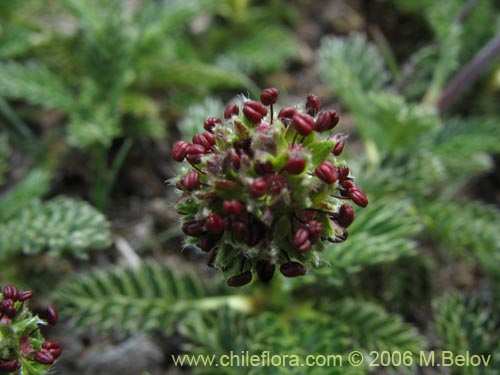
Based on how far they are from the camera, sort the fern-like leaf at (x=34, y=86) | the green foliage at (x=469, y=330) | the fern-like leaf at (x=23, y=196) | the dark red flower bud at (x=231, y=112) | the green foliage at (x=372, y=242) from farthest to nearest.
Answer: the fern-like leaf at (x=34, y=86) → the fern-like leaf at (x=23, y=196) → the green foliage at (x=469, y=330) → the green foliage at (x=372, y=242) → the dark red flower bud at (x=231, y=112)

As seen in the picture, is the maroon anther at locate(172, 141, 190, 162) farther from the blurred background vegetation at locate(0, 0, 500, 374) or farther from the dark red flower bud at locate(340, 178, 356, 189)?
the blurred background vegetation at locate(0, 0, 500, 374)

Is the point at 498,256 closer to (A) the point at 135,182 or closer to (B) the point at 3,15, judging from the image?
(A) the point at 135,182

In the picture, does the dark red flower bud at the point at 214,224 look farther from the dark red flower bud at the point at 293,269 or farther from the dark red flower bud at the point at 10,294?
the dark red flower bud at the point at 10,294

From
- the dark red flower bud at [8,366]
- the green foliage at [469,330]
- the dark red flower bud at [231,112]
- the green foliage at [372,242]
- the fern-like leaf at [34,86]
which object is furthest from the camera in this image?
the fern-like leaf at [34,86]

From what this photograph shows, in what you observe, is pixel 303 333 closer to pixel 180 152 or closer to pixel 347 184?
pixel 347 184

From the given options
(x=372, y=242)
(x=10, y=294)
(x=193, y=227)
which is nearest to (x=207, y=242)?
(x=193, y=227)

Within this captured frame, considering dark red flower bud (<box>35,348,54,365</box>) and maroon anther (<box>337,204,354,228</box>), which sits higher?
maroon anther (<box>337,204,354,228</box>)

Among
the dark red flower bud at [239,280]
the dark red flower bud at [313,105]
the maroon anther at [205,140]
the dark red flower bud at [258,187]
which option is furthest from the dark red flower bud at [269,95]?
the dark red flower bud at [239,280]

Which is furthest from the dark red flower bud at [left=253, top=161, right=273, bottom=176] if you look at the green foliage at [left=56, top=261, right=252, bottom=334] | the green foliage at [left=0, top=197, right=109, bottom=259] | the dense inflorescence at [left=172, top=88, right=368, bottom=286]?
the green foliage at [left=56, top=261, right=252, bottom=334]

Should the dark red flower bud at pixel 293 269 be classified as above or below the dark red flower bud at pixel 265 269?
above
